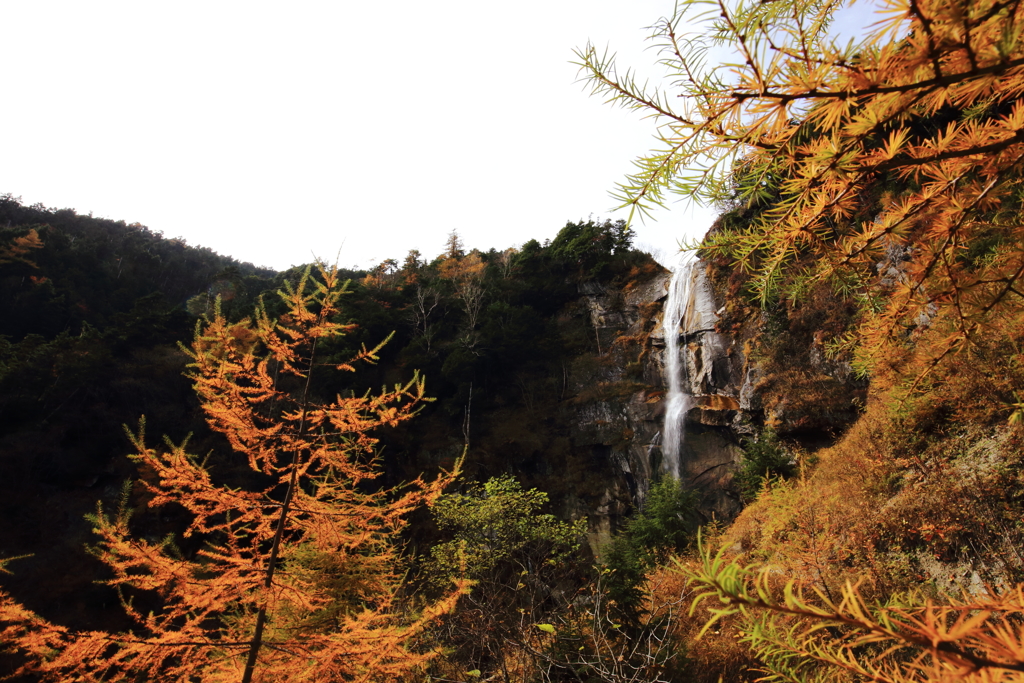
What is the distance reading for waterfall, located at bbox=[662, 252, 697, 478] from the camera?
14.2 metres

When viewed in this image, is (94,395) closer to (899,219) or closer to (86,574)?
(86,574)

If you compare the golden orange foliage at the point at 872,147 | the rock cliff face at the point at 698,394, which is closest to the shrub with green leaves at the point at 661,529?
the rock cliff face at the point at 698,394

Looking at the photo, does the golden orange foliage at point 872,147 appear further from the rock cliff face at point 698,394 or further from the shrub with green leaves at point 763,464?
the rock cliff face at point 698,394

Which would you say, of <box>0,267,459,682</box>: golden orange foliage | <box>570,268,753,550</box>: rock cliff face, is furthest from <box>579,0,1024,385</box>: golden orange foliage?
<box>570,268,753,550</box>: rock cliff face

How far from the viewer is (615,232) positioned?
22.9 meters

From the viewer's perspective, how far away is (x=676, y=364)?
52.9 feet

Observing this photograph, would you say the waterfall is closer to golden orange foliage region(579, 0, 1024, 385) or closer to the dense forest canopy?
the dense forest canopy

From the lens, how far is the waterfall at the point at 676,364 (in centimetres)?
1424

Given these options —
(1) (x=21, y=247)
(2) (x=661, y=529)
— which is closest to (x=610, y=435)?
(2) (x=661, y=529)

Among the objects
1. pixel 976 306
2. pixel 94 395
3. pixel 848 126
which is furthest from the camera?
pixel 94 395

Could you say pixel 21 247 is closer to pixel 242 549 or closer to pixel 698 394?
pixel 242 549

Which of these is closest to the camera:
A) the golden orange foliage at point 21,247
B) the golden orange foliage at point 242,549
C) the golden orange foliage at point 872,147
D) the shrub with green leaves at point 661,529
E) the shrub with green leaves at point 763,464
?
the golden orange foliage at point 872,147

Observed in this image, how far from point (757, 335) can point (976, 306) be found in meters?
12.9

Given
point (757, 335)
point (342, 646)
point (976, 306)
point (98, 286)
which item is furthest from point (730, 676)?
point (98, 286)
